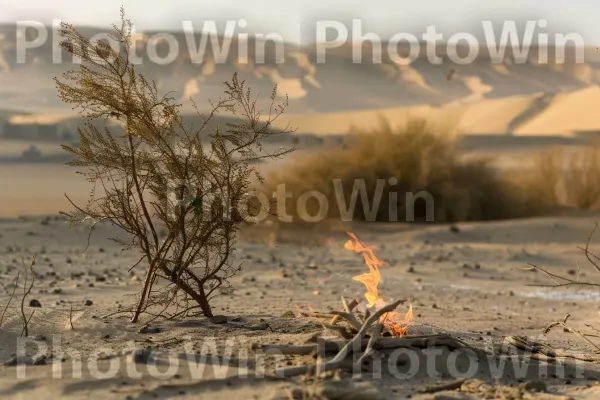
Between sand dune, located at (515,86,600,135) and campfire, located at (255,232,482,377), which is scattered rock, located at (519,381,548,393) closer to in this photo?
campfire, located at (255,232,482,377)

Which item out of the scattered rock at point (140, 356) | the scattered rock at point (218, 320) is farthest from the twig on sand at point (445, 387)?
the scattered rock at point (218, 320)

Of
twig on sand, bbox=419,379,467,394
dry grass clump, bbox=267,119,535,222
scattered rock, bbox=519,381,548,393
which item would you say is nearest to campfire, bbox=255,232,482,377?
twig on sand, bbox=419,379,467,394

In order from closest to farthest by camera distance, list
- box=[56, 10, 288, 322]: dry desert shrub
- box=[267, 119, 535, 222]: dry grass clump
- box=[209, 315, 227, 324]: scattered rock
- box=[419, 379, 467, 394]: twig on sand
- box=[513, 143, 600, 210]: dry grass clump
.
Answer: box=[419, 379, 467, 394]: twig on sand → box=[56, 10, 288, 322]: dry desert shrub → box=[209, 315, 227, 324]: scattered rock → box=[267, 119, 535, 222]: dry grass clump → box=[513, 143, 600, 210]: dry grass clump

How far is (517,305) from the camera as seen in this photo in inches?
413

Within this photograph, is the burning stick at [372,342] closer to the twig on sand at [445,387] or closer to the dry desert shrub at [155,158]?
the twig on sand at [445,387]

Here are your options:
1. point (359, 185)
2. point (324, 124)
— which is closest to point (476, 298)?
point (359, 185)

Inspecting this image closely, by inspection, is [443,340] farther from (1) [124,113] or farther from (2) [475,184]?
(2) [475,184]

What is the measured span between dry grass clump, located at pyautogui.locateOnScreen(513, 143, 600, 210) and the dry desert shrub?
14.7 meters

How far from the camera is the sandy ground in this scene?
17.3 ft

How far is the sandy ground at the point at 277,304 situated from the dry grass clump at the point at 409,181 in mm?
1124

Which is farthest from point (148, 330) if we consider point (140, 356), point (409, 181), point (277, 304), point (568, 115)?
point (568, 115)

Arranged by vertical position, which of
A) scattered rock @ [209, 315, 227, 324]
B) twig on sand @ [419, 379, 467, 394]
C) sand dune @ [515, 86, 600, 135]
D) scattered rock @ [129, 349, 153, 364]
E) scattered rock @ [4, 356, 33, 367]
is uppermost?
sand dune @ [515, 86, 600, 135]

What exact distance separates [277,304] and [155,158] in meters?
2.92

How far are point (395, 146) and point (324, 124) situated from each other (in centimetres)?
2286
